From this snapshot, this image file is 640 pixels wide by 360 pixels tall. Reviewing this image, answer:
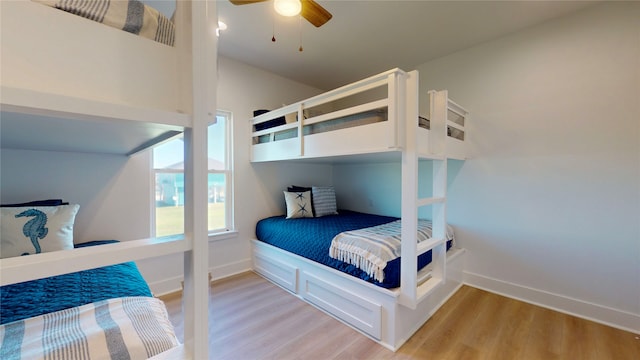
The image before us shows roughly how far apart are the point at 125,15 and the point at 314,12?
5.00 feet

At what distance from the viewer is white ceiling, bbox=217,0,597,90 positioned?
215 cm

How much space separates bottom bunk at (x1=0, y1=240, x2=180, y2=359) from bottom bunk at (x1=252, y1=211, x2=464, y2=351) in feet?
4.42

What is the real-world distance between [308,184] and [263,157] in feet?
3.42

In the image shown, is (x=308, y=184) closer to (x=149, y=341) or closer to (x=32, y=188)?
(x=32, y=188)

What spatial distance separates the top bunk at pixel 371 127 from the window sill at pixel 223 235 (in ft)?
3.18

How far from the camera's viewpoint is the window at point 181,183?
2.67m

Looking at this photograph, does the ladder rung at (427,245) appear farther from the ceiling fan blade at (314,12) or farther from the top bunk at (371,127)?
the ceiling fan blade at (314,12)

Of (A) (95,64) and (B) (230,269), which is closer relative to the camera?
(A) (95,64)

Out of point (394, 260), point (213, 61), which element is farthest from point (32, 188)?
point (394, 260)

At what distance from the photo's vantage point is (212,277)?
2.88 metres

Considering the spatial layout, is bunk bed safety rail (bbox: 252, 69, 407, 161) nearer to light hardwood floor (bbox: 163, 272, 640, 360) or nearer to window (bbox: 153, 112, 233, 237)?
window (bbox: 153, 112, 233, 237)

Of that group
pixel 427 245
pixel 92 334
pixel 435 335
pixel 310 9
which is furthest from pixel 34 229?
pixel 435 335

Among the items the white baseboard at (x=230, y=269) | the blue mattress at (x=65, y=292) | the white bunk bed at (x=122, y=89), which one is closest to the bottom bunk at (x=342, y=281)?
the white baseboard at (x=230, y=269)

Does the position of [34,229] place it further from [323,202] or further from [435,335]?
[435,335]
